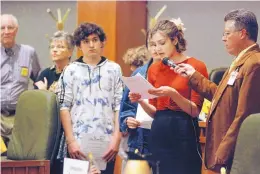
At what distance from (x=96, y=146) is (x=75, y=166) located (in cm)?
19

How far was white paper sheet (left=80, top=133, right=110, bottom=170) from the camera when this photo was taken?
3748 millimetres

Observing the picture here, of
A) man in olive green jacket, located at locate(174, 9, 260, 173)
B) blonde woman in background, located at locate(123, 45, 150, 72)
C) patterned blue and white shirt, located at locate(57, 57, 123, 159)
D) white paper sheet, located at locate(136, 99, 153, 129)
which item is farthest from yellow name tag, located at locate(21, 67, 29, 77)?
man in olive green jacket, located at locate(174, 9, 260, 173)

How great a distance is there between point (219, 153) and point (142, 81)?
1.80 feet

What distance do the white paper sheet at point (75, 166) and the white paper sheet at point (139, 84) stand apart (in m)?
0.66

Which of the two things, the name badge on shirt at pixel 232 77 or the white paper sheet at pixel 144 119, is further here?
the white paper sheet at pixel 144 119

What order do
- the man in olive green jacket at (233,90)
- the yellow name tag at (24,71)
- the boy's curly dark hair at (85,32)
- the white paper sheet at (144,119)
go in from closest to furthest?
the man in olive green jacket at (233,90) < the white paper sheet at (144,119) < the boy's curly dark hair at (85,32) < the yellow name tag at (24,71)

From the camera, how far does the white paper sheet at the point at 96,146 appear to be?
3.75 m

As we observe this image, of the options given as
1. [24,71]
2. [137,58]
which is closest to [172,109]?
[137,58]

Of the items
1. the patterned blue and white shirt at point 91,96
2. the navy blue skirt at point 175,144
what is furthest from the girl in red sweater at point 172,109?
the patterned blue and white shirt at point 91,96

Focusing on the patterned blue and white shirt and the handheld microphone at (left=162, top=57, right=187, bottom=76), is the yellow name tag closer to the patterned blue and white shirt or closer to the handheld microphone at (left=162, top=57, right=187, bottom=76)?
the patterned blue and white shirt

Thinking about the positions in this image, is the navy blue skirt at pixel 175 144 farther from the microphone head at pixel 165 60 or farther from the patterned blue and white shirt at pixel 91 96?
the patterned blue and white shirt at pixel 91 96

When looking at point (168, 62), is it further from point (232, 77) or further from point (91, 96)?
point (91, 96)

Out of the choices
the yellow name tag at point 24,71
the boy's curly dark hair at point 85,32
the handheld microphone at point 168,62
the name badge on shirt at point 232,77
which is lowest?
the yellow name tag at point 24,71

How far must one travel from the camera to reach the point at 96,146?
376cm
